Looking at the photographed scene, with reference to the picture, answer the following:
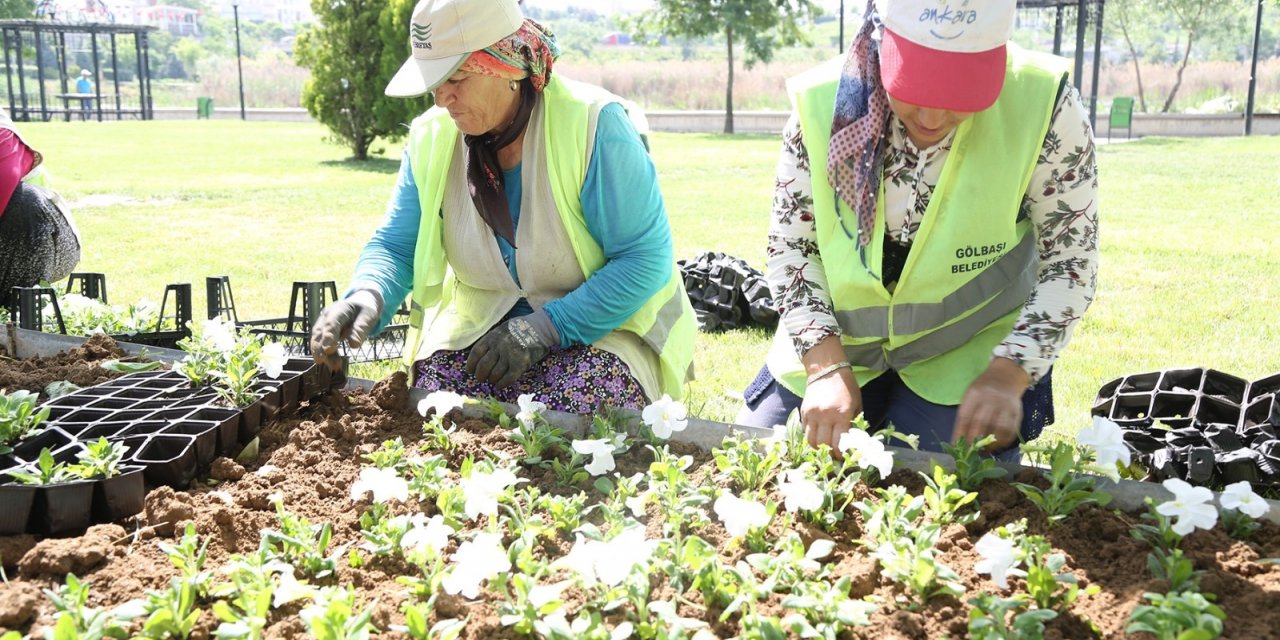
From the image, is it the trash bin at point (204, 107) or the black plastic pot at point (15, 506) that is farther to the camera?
the trash bin at point (204, 107)

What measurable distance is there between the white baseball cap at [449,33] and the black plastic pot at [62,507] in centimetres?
118

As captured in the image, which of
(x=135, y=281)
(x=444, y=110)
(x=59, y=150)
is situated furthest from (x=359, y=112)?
(x=444, y=110)

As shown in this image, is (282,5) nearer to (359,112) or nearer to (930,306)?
(359,112)

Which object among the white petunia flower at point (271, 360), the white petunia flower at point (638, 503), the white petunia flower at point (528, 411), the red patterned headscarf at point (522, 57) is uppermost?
the red patterned headscarf at point (522, 57)

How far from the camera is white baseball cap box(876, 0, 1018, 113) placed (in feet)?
7.27

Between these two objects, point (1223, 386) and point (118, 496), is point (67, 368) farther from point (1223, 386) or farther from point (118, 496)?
point (1223, 386)

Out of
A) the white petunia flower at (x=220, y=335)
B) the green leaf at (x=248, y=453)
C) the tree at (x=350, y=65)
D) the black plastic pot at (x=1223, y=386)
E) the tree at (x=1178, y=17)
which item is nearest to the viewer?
the green leaf at (x=248, y=453)

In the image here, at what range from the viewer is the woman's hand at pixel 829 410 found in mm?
2311

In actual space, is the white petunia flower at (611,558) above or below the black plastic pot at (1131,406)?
above

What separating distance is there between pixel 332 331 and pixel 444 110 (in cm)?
71

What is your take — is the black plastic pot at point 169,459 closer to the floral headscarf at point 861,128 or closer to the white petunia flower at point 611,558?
the white petunia flower at point 611,558

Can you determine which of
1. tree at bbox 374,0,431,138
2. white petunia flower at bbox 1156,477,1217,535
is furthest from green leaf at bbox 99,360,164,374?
tree at bbox 374,0,431,138

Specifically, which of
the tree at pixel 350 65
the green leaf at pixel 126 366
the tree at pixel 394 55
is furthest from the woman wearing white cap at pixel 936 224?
the tree at pixel 350 65

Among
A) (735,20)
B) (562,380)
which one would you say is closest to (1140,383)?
(562,380)
